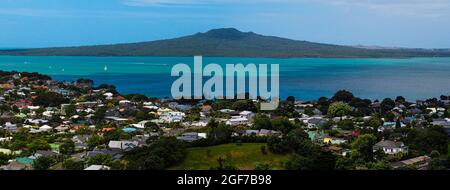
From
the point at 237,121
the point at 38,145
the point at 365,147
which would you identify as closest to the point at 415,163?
the point at 365,147

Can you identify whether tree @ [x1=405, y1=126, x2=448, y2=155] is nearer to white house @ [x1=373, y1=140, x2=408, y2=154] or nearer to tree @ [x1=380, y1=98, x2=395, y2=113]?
white house @ [x1=373, y1=140, x2=408, y2=154]

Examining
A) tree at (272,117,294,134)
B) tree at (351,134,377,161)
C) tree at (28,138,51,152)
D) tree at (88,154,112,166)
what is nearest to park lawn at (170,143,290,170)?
tree at (88,154,112,166)

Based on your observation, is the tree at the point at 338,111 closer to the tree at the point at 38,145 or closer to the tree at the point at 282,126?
the tree at the point at 282,126

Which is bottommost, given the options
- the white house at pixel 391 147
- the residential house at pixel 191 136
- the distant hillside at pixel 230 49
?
the white house at pixel 391 147

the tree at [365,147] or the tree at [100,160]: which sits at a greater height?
the tree at [100,160]

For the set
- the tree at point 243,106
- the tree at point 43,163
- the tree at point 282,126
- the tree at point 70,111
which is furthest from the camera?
the tree at point 243,106

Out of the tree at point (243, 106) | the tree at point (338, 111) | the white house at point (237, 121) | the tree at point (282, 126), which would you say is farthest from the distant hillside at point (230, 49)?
the tree at point (282, 126)
